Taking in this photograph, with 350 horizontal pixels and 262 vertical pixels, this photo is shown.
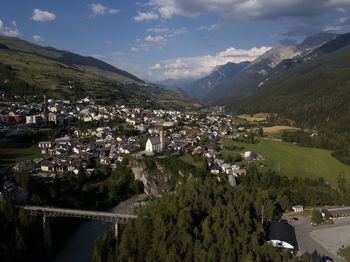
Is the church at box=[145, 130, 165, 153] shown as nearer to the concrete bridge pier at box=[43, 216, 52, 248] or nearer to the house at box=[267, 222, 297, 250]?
the house at box=[267, 222, 297, 250]

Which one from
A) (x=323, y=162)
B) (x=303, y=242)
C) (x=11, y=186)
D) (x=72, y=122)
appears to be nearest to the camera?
(x=303, y=242)

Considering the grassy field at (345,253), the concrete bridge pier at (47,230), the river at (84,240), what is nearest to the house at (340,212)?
the grassy field at (345,253)

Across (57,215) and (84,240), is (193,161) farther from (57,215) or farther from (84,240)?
(57,215)

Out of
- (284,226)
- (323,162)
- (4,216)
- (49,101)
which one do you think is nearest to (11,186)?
(4,216)

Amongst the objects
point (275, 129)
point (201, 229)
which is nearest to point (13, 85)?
point (275, 129)

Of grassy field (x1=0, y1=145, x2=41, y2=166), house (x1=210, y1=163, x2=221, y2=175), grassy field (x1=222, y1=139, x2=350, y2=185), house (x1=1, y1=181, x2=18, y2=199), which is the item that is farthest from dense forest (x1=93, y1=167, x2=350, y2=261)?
grassy field (x1=0, y1=145, x2=41, y2=166)

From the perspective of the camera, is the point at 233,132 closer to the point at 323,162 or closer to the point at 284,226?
the point at 323,162
